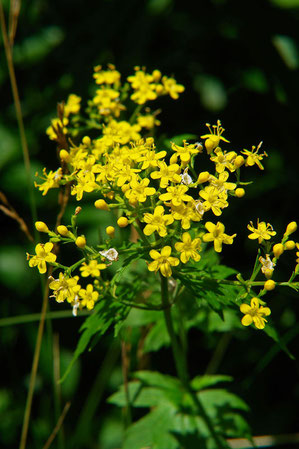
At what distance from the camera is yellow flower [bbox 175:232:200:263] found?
2191 mm

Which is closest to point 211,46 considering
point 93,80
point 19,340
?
point 93,80

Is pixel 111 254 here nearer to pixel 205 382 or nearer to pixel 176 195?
pixel 176 195

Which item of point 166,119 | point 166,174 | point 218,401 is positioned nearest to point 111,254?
point 166,174

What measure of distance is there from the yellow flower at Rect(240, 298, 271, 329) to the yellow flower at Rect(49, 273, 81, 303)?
32.0 inches

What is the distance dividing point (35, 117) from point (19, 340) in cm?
199

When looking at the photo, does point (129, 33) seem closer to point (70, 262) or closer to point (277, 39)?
point (277, 39)

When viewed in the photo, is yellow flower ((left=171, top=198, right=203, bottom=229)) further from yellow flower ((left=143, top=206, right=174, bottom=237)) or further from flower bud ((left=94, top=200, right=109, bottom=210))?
flower bud ((left=94, top=200, right=109, bottom=210))

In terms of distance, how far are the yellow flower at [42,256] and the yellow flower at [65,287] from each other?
9 cm

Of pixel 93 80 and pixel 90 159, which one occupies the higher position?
pixel 93 80

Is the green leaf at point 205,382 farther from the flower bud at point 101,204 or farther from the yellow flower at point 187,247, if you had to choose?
the flower bud at point 101,204

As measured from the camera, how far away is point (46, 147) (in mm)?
4387

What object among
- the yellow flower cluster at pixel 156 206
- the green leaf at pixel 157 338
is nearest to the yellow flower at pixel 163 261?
the yellow flower cluster at pixel 156 206

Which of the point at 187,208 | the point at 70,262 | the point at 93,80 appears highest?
the point at 93,80

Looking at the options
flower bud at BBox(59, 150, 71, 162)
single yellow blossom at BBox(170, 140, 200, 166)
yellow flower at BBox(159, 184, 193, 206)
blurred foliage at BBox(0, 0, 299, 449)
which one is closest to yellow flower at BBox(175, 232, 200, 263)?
yellow flower at BBox(159, 184, 193, 206)
